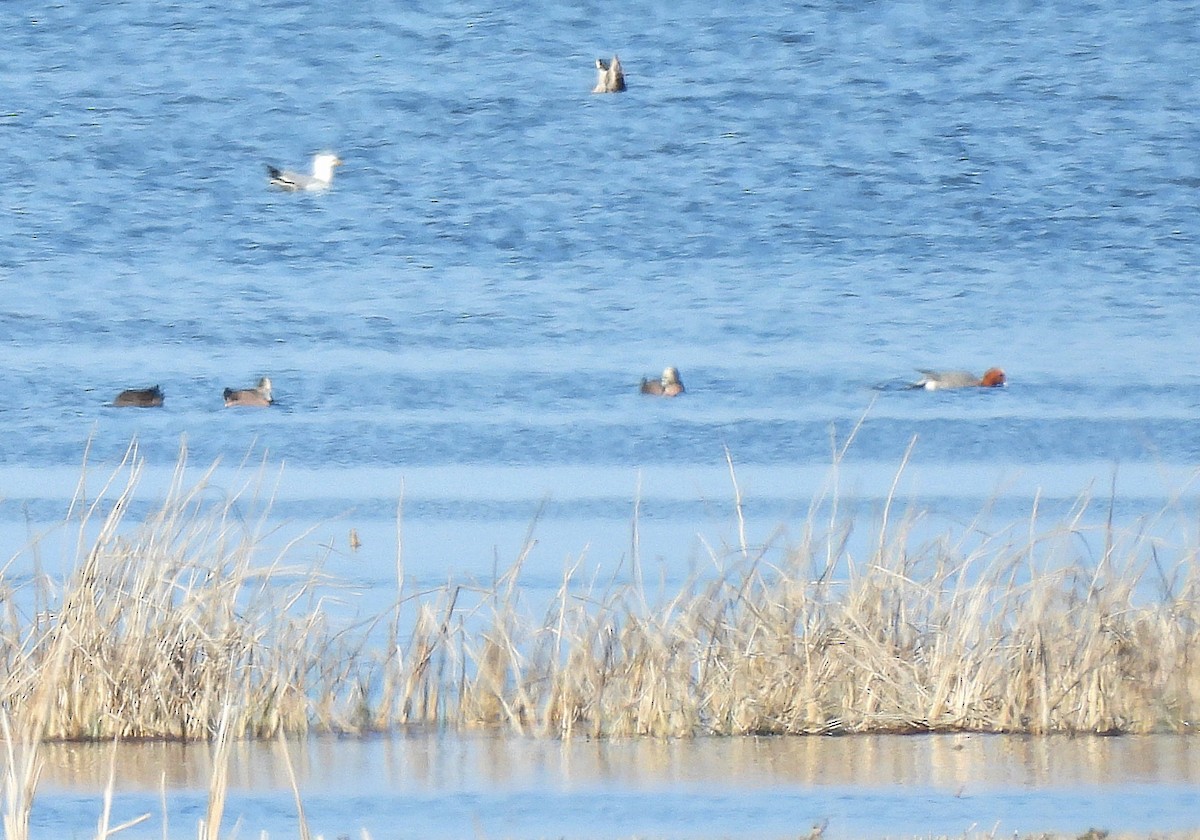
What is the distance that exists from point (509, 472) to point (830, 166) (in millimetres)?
10355

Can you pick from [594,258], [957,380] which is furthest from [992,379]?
[594,258]

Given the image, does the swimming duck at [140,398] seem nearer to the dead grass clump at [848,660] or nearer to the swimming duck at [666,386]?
the swimming duck at [666,386]

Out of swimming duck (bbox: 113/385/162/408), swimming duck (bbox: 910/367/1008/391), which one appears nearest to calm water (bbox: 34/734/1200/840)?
swimming duck (bbox: 113/385/162/408)

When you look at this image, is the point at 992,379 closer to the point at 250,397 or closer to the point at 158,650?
the point at 250,397

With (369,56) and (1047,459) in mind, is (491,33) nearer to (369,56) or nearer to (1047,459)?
(369,56)

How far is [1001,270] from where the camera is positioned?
69.8 feet

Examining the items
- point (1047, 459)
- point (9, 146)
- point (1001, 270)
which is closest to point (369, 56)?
point (9, 146)

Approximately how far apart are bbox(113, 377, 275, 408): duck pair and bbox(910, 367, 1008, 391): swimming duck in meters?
4.97

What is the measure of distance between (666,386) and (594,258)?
5.20 metres

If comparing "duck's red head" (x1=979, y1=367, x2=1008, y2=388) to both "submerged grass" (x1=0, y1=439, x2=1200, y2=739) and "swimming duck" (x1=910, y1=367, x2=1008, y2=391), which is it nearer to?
"swimming duck" (x1=910, y1=367, x2=1008, y2=391)

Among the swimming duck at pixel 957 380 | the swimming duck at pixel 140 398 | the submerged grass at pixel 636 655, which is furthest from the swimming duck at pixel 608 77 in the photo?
the submerged grass at pixel 636 655

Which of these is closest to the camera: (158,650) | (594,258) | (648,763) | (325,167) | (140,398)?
(648,763)

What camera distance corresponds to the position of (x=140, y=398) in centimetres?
1545

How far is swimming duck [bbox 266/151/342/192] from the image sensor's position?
21188 mm
